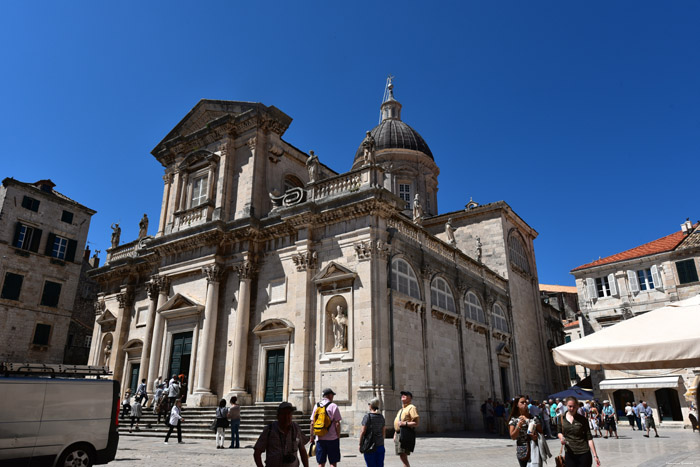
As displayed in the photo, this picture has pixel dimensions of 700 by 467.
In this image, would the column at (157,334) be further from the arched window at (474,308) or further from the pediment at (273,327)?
the arched window at (474,308)

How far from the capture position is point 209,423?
17.1 m

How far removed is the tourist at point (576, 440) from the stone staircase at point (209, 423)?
1059 centimetres

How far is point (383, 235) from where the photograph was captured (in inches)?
712

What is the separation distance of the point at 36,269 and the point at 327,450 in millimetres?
33085

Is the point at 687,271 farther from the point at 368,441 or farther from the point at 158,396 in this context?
the point at 158,396

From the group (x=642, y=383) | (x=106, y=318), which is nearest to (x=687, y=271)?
(x=642, y=383)

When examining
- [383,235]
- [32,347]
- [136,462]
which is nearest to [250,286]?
[383,235]

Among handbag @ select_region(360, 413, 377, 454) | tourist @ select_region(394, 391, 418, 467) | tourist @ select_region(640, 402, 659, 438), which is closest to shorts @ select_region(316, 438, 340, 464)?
handbag @ select_region(360, 413, 377, 454)

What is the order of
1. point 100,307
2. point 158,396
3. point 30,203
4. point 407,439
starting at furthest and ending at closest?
point 30,203, point 100,307, point 158,396, point 407,439

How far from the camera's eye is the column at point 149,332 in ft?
74.2

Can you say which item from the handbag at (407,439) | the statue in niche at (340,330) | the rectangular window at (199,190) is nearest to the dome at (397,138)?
the rectangular window at (199,190)

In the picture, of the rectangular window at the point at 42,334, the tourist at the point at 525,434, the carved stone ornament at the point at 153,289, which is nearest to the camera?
the tourist at the point at 525,434

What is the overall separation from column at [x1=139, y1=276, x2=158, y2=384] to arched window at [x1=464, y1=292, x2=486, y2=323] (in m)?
15.4

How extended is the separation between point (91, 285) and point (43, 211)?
10.1 meters
